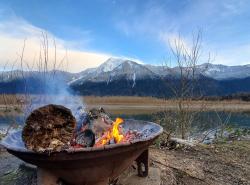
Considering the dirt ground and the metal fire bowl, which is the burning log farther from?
the dirt ground

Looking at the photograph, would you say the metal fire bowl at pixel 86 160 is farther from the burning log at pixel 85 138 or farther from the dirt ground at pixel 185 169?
the dirt ground at pixel 185 169

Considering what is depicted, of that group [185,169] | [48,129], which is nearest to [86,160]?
[48,129]

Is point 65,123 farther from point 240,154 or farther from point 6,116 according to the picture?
point 6,116

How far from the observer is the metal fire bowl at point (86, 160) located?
8.72ft

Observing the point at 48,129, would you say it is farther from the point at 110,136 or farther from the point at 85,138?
the point at 110,136

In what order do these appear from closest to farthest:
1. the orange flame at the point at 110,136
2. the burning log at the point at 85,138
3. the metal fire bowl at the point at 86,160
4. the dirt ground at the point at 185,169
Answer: the metal fire bowl at the point at 86,160 → the burning log at the point at 85,138 → the orange flame at the point at 110,136 → the dirt ground at the point at 185,169

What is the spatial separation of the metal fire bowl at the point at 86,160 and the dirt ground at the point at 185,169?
0.96 m

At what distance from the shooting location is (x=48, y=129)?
278 cm

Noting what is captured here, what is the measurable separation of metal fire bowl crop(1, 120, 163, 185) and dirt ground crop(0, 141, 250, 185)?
0.96 metres

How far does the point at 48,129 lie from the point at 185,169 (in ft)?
8.23

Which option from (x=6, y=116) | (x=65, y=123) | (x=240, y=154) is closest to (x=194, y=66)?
(x=240, y=154)

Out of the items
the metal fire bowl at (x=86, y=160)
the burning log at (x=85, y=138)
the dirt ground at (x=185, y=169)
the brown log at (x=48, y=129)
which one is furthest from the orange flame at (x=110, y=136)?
the dirt ground at (x=185, y=169)

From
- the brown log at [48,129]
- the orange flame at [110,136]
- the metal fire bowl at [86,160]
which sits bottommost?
the metal fire bowl at [86,160]

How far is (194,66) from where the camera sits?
761cm
